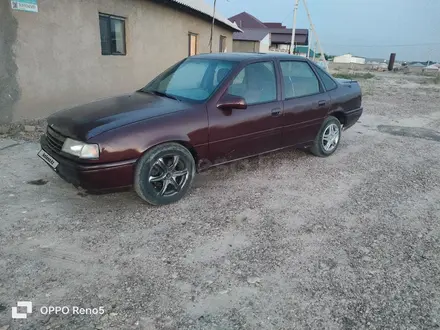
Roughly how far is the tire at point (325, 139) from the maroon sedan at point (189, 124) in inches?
1.2

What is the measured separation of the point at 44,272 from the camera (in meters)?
2.48

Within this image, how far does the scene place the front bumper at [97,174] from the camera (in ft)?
9.95

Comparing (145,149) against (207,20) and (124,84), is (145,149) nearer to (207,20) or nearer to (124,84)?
(124,84)

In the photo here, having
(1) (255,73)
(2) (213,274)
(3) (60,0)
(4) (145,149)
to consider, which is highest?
(3) (60,0)

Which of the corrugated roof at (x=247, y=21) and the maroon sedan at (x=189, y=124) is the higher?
Answer: the corrugated roof at (x=247, y=21)

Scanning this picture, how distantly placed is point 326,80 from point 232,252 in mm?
3484

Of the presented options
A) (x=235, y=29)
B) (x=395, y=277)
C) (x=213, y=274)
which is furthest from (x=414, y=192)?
(x=235, y=29)

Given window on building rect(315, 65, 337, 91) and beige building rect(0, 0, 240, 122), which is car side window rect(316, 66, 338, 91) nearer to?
window on building rect(315, 65, 337, 91)

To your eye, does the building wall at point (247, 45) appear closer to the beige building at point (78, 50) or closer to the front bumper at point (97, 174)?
the beige building at point (78, 50)

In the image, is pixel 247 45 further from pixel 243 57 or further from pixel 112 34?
pixel 243 57

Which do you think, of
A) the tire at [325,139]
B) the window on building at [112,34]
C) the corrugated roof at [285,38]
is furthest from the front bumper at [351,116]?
the corrugated roof at [285,38]

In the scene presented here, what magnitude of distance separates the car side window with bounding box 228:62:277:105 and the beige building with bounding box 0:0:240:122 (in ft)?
15.8

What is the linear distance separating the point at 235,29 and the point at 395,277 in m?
17.6

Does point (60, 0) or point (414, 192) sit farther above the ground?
point (60, 0)
